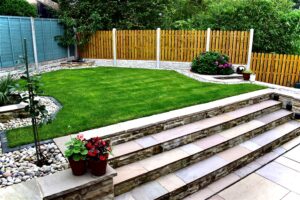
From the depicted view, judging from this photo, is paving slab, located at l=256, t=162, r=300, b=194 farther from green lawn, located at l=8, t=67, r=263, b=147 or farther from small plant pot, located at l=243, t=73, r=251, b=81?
small plant pot, located at l=243, t=73, r=251, b=81

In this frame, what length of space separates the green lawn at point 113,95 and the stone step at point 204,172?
133cm

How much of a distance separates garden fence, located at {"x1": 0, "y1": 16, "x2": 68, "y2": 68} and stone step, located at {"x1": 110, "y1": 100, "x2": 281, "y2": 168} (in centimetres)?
475

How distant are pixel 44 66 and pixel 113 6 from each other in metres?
4.67

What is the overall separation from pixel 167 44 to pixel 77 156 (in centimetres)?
803

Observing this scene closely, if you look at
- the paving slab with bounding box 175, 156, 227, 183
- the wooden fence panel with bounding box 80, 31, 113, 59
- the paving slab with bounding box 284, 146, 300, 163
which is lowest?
the paving slab with bounding box 284, 146, 300, 163

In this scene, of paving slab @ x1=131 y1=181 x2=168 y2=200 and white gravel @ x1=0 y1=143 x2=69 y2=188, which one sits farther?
paving slab @ x1=131 y1=181 x2=168 y2=200

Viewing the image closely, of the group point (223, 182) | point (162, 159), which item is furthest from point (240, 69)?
point (162, 159)

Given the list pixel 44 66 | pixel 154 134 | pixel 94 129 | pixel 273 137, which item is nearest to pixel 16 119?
pixel 94 129

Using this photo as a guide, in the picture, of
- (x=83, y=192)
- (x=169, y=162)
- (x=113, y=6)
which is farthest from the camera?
(x=113, y=6)

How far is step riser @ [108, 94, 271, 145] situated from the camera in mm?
3794

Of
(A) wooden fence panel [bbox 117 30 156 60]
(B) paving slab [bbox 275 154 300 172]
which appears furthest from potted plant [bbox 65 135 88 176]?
(A) wooden fence panel [bbox 117 30 156 60]

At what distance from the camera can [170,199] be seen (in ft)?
10.6

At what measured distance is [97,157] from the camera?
103 inches

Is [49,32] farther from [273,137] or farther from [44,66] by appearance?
[273,137]
